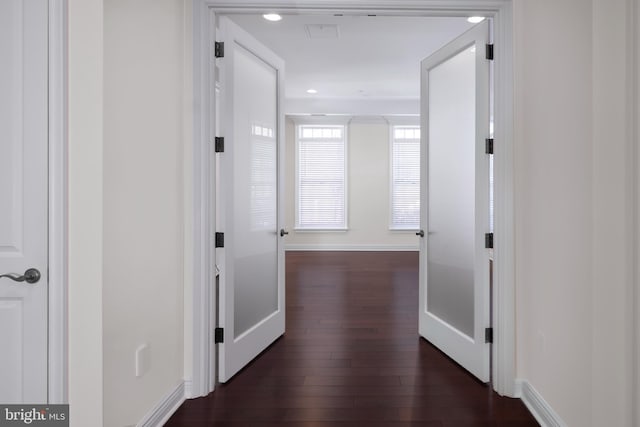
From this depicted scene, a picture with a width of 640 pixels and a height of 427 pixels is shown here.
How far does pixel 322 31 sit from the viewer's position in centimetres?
455

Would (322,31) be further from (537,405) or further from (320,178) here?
(320,178)

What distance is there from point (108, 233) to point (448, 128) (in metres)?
2.45

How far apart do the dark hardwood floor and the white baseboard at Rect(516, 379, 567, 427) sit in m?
0.05

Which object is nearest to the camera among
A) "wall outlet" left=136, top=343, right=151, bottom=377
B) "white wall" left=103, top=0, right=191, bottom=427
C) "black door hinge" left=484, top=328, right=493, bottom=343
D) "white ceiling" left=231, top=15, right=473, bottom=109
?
"white wall" left=103, top=0, right=191, bottom=427

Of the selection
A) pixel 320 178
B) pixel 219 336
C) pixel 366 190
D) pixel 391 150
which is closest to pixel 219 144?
pixel 219 336

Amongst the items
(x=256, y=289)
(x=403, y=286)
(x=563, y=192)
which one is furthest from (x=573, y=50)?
(x=403, y=286)

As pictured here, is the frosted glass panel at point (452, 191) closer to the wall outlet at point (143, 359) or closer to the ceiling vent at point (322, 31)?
the ceiling vent at point (322, 31)

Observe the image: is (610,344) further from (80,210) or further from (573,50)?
(80,210)

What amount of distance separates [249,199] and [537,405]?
219 centimetres

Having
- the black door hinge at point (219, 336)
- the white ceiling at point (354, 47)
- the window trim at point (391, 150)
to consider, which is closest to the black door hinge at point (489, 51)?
the white ceiling at point (354, 47)

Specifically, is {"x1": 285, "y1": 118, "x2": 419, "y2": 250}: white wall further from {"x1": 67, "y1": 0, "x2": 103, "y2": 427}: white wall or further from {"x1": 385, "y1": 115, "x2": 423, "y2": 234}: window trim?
{"x1": 67, "y1": 0, "x2": 103, "y2": 427}: white wall

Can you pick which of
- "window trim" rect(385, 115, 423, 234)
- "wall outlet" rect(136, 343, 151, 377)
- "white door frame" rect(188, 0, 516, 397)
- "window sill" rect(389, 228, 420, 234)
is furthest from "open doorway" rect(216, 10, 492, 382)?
"window sill" rect(389, 228, 420, 234)

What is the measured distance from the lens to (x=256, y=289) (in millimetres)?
3016

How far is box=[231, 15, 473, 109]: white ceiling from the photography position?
4305 mm
